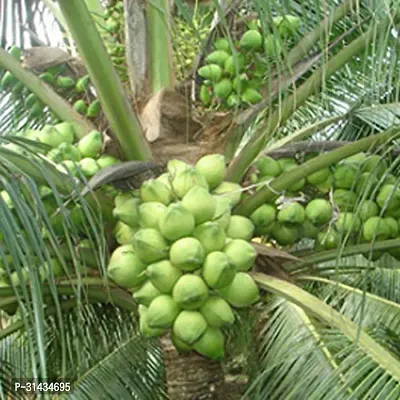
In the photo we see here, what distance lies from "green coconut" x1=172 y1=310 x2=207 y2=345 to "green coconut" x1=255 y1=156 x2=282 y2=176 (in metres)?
0.52

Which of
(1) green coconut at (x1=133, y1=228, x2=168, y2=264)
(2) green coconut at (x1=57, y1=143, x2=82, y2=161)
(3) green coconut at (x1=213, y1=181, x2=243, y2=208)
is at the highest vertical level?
(2) green coconut at (x1=57, y1=143, x2=82, y2=161)

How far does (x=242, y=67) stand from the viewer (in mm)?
1985

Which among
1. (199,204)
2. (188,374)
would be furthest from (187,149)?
(188,374)

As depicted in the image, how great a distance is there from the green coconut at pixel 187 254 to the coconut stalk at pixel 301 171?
34cm

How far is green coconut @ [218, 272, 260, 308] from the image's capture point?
1732 millimetres

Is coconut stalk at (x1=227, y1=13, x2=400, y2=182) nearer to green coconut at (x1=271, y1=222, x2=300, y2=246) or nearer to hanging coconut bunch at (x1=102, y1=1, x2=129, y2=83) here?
green coconut at (x1=271, y1=222, x2=300, y2=246)

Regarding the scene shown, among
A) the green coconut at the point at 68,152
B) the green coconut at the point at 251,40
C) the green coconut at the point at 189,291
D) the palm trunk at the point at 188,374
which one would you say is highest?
the green coconut at the point at 251,40

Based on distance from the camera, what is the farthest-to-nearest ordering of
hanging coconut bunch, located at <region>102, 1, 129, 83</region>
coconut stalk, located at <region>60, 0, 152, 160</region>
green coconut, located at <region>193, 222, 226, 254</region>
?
hanging coconut bunch, located at <region>102, 1, 129, 83</region>
green coconut, located at <region>193, 222, 226, 254</region>
coconut stalk, located at <region>60, 0, 152, 160</region>

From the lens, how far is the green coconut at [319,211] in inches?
79.7

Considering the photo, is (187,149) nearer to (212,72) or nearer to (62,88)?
(212,72)

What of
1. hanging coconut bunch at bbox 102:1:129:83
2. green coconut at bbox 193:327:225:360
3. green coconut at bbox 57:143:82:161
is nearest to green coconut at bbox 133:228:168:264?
green coconut at bbox 193:327:225:360

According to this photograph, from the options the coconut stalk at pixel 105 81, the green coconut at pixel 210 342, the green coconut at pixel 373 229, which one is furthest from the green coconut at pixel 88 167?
the green coconut at pixel 373 229

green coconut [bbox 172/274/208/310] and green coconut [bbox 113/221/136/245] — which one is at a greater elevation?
green coconut [bbox 113/221/136/245]

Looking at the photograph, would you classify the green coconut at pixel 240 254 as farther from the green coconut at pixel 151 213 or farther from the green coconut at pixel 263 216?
the green coconut at pixel 263 216
